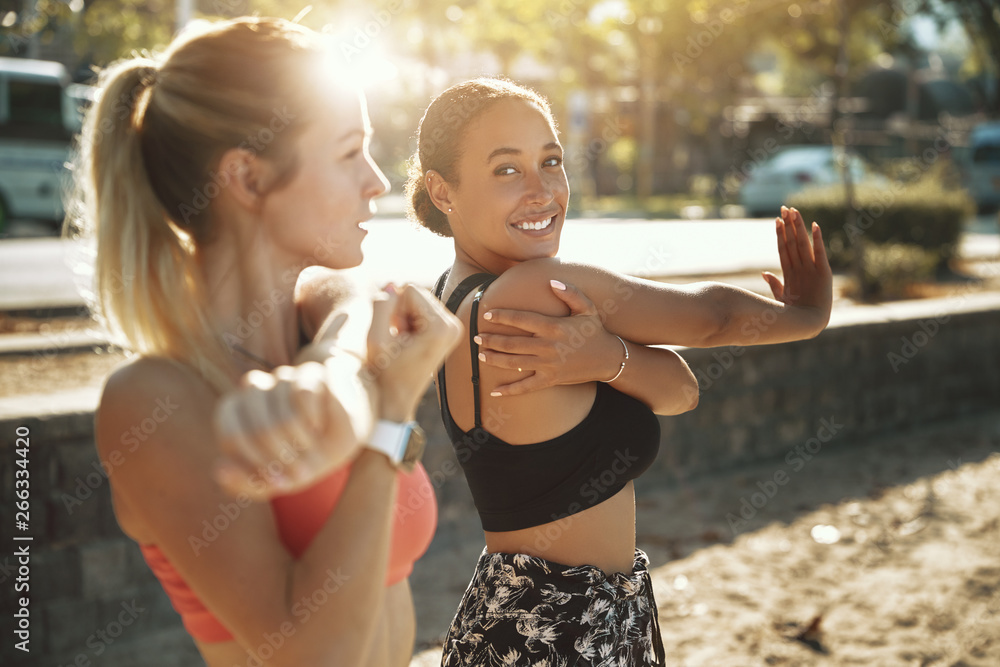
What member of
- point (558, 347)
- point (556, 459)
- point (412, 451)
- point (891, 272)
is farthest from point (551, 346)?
point (891, 272)

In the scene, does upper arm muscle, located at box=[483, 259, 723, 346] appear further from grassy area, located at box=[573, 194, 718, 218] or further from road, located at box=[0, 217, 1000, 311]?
grassy area, located at box=[573, 194, 718, 218]

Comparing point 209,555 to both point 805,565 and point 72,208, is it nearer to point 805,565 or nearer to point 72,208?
point 72,208

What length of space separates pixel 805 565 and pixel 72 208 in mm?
4033

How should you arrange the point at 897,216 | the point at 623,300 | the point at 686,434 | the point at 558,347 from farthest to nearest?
the point at 897,216 → the point at 686,434 → the point at 623,300 → the point at 558,347

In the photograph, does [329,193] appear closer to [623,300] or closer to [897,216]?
[623,300]

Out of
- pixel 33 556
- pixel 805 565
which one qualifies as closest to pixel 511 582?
pixel 33 556

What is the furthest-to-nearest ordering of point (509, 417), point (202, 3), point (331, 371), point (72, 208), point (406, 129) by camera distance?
point (406, 129) < point (202, 3) < point (509, 417) < point (72, 208) < point (331, 371)

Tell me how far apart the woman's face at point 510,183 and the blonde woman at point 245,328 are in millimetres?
405

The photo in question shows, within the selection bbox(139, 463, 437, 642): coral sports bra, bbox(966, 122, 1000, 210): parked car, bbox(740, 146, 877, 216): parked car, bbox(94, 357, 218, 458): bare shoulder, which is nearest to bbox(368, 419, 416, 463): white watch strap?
bbox(139, 463, 437, 642): coral sports bra

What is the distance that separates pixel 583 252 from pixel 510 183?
424 inches

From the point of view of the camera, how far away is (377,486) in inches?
51.2

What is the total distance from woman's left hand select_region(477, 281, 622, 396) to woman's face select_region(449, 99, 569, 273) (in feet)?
0.61

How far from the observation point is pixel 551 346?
5.83 ft

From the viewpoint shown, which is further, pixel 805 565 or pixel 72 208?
pixel 805 565
